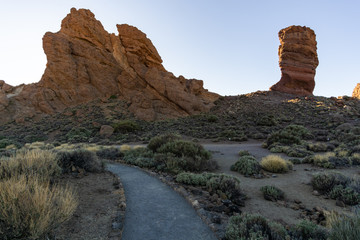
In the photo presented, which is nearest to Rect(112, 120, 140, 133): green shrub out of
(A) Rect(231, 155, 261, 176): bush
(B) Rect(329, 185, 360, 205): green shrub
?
(A) Rect(231, 155, 261, 176): bush

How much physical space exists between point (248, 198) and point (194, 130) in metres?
19.5

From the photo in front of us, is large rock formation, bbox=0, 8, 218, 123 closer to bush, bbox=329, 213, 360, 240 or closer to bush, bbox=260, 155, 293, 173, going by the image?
bush, bbox=260, 155, 293, 173

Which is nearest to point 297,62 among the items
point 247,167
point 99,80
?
point 99,80

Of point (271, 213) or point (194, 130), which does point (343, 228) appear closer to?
point (271, 213)

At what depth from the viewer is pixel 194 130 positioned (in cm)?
2573

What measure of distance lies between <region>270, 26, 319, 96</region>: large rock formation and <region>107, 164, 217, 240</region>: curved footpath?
45426mm

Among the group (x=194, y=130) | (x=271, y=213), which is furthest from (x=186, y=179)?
(x=194, y=130)

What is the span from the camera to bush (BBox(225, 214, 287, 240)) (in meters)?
3.51

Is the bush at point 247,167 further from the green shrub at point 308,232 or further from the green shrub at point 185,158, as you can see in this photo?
the green shrub at point 308,232

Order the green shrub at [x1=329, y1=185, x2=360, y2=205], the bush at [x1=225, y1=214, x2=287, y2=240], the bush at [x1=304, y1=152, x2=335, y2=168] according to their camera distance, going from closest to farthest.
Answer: the bush at [x1=225, y1=214, x2=287, y2=240]
the green shrub at [x1=329, y1=185, x2=360, y2=205]
the bush at [x1=304, y1=152, x2=335, y2=168]

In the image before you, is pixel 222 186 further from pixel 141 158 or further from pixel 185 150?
A: pixel 141 158

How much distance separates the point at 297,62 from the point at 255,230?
160 feet

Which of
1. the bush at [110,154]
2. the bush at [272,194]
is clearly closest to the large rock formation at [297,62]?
the bush at [110,154]

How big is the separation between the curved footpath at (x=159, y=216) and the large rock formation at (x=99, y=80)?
2685 cm
